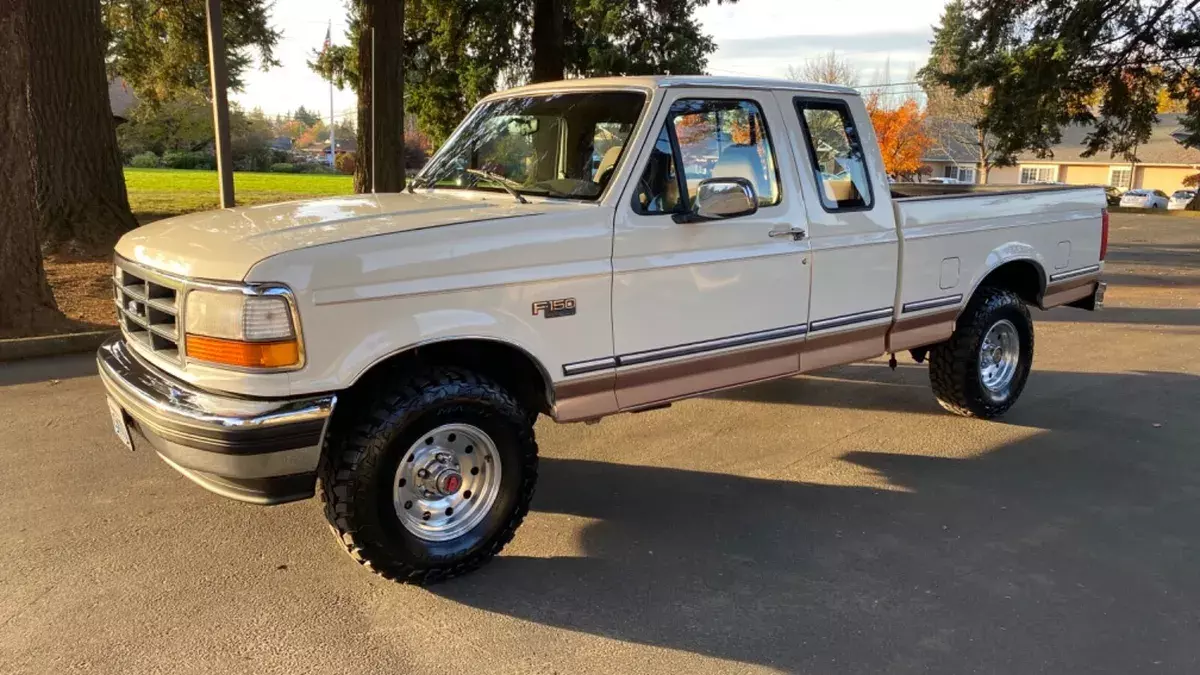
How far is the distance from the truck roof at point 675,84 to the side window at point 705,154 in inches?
3.8

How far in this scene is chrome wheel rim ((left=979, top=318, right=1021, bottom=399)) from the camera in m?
6.14

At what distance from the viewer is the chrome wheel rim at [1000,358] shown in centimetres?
614

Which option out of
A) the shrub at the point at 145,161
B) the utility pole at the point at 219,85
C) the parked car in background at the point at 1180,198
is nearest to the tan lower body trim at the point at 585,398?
the utility pole at the point at 219,85

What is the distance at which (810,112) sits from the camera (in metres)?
→ 4.99

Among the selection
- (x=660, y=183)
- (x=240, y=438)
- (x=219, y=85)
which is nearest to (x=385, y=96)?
(x=219, y=85)

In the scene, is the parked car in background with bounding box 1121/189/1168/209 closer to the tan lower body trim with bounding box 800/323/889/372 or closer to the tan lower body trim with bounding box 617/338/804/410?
the tan lower body trim with bounding box 800/323/889/372

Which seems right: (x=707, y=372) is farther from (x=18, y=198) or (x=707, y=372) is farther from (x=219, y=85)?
(x=219, y=85)

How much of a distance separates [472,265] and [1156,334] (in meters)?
8.45

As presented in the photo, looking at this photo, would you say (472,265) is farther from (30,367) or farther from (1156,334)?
(1156,334)

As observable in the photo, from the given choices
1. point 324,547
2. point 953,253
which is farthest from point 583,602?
point 953,253

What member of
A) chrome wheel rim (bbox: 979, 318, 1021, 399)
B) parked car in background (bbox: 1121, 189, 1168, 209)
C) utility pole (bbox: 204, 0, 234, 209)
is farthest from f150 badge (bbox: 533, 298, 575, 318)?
parked car in background (bbox: 1121, 189, 1168, 209)

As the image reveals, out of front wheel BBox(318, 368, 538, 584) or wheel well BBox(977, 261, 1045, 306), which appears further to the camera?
wheel well BBox(977, 261, 1045, 306)

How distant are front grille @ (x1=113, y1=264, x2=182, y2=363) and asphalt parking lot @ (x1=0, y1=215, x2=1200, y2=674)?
0.95m

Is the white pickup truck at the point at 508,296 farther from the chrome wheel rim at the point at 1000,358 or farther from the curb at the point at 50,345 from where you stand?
the curb at the point at 50,345
